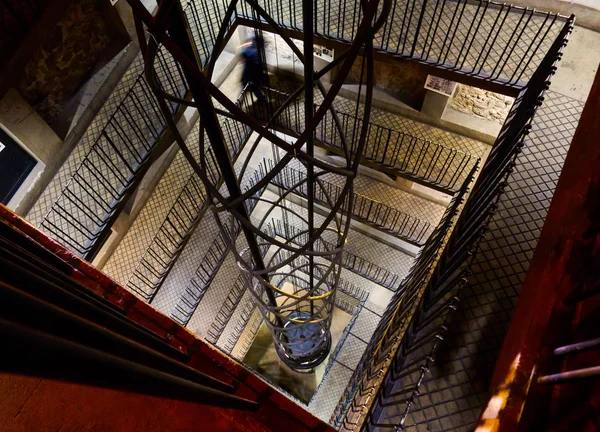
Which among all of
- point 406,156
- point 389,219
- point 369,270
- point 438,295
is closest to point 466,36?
point 406,156

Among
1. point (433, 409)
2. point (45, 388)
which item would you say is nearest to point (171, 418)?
point (45, 388)

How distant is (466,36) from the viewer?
403 centimetres

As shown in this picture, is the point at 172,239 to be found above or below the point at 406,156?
below

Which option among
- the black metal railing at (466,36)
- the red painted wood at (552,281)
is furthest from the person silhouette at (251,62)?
the red painted wood at (552,281)

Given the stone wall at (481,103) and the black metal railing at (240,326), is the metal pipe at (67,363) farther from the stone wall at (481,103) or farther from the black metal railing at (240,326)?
the black metal railing at (240,326)

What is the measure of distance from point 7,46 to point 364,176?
474cm

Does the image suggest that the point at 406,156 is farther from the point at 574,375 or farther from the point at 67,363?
the point at 67,363

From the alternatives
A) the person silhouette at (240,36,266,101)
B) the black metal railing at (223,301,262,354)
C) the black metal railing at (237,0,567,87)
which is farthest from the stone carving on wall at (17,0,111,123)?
the black metal railing at (223,301,262,354)

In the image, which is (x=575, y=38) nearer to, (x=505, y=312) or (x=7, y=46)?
(x=505, y=312)

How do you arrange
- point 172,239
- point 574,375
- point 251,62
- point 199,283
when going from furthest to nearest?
point 251,62 → point 199,283 → point 172,239 → point 574,375

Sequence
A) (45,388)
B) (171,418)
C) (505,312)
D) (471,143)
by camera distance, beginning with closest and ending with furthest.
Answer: (45,388) < (171,418) < (505,312) < (471,143)

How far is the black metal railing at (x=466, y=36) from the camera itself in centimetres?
378

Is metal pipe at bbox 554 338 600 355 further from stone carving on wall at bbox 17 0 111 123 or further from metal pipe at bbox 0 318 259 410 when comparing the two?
stone carving on wall at bbox 17 0 111 123

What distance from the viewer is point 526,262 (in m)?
2.26
